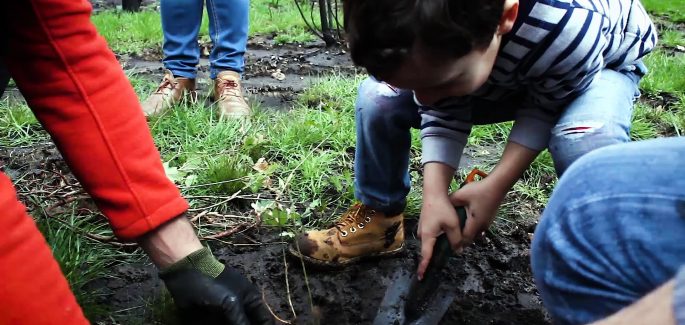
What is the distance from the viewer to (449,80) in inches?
45.2

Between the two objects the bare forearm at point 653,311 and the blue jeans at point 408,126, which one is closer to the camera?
the bare forearm at point 653,311

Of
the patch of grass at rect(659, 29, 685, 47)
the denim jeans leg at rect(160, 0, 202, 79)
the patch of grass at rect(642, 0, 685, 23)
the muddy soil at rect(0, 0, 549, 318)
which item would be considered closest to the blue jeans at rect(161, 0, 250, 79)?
the denim jeans leg at rect(160, 0, 202, 79)

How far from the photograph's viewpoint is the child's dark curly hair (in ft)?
3.38

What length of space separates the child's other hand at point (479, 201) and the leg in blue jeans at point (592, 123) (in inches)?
6.8

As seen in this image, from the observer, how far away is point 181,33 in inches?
113

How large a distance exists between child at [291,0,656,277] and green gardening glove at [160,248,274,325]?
322mm

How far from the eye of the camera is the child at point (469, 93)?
108 centimetres

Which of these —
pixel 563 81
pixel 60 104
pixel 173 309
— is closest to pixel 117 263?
pixel 173 309

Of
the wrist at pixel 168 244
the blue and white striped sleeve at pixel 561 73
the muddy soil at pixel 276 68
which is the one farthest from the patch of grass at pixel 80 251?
the muddy soil at pixel 276 68

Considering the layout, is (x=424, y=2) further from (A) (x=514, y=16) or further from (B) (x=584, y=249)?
(B) (x=584, y=249)

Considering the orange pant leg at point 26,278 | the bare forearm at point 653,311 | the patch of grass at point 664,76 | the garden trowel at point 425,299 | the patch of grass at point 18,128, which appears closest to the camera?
the bare forearm at point 653,311

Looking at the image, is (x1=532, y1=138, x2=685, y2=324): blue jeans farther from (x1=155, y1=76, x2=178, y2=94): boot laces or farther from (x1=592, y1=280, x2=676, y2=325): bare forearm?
(x1=155, y1=76, x2=178, y2=94): boot laces

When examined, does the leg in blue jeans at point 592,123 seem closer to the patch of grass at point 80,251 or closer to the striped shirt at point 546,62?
the striped shirt at point 546,62

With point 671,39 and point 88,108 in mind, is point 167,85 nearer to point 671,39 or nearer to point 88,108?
point 88,108
